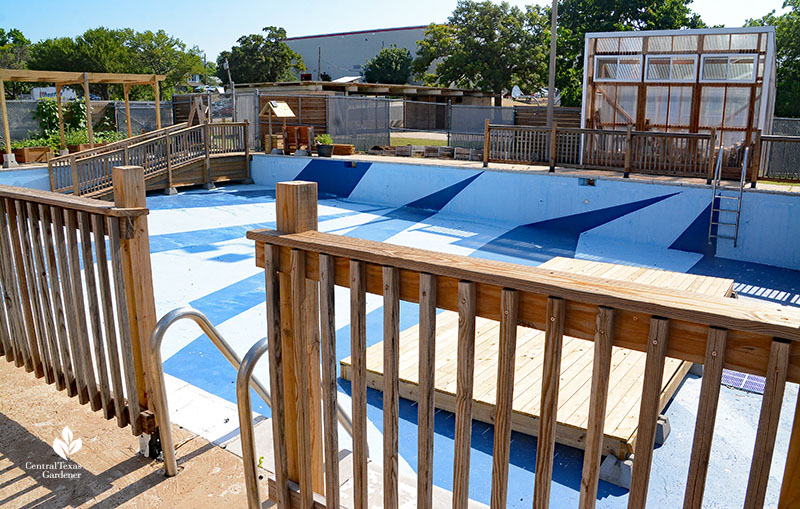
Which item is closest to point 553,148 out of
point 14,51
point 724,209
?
point 724,209

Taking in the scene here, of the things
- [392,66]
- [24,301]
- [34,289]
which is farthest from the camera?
[392,66]

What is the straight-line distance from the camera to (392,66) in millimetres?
52594

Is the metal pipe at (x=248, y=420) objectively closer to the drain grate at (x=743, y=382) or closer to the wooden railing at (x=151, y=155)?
the drain grate at (x=743, y=382)

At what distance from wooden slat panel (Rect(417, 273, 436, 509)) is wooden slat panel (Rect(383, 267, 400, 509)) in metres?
0.08

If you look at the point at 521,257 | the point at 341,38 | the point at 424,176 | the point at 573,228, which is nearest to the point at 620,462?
the point at 521,257

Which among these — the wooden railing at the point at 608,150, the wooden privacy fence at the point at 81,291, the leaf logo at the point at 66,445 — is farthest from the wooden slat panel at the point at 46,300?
the wooden railing at the point at 608,150

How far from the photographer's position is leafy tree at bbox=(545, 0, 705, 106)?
116 feet

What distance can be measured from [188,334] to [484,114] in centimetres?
2465

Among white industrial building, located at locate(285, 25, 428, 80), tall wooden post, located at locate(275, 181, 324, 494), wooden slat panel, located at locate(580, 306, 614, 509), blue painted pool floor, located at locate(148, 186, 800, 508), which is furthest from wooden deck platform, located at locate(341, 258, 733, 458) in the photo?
white industrial building, located at locate(285, 25, 428, 80)

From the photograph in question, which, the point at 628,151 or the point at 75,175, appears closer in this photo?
the point at 628,151

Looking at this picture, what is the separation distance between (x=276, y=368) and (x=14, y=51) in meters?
64.2

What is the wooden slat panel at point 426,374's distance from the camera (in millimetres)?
1668

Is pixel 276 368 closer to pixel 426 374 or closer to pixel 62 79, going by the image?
pixel 426 374

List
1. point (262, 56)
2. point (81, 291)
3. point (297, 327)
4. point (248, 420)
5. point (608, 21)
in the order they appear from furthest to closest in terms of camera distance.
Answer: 1. point (262, 56)
2. point (608, 21)
3. point (81, 291)
4. point (248, 420)
5. point (297, 327)
